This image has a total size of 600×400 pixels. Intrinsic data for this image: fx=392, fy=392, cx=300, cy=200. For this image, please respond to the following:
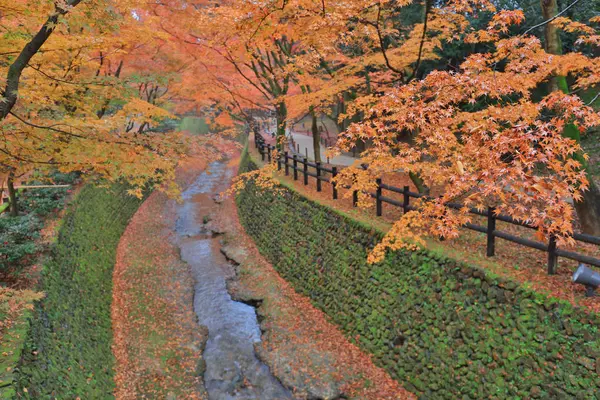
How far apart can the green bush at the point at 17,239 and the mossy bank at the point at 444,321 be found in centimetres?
734

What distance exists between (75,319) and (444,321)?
801cm

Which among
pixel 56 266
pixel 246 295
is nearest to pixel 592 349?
pixel 246 295

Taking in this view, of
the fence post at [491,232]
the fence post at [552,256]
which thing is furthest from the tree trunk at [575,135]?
the fence post at [552,256]

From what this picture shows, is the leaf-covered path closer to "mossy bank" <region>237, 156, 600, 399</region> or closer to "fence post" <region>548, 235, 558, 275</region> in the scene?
"mossy bank" <region>237, 156, 600, 399</region>

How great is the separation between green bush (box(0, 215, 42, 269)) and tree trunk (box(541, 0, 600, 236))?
38.2 feet

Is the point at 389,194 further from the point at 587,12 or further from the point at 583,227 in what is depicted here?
the point at 587,12

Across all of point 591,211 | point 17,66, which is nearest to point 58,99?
point 17,66

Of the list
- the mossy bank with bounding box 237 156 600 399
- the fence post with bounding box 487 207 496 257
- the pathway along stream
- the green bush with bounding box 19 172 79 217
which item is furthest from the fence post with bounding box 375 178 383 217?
the green bush with bounding box 19 172 79 217

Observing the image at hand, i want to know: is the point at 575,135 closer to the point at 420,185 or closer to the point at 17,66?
the point at 420,185

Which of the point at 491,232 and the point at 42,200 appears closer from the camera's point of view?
the point at 491,232

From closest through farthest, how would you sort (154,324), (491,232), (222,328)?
(491,232) < (154,324) < (222,328)

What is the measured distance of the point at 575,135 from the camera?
26.8 feet

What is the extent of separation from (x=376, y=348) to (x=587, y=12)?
1602 centimetres

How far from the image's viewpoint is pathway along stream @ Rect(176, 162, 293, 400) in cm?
886
